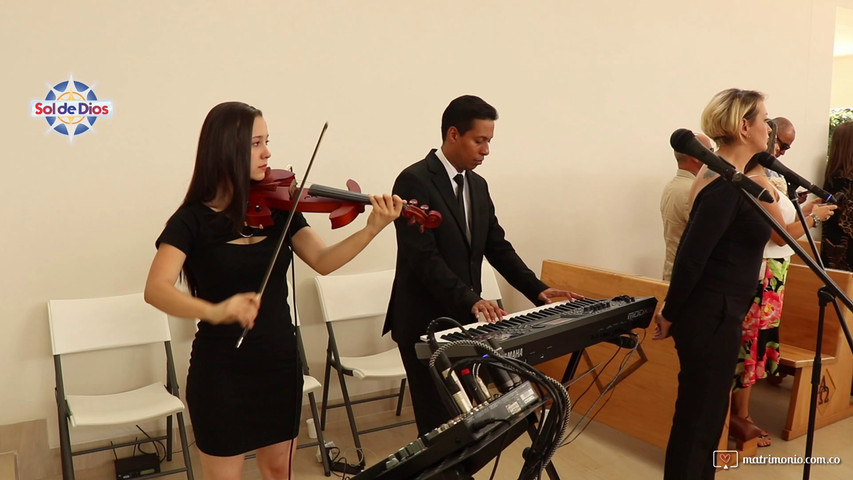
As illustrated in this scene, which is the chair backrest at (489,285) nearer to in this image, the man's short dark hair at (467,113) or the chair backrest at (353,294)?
the chair backrest at (353,294)

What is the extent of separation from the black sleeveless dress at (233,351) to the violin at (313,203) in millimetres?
55

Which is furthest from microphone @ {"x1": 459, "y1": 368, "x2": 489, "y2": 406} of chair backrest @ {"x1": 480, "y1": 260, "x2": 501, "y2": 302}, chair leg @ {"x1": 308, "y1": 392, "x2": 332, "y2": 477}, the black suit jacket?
chair backrest @ {"x1": 480, "y1": 260, "x2": 501, "y2": 302}

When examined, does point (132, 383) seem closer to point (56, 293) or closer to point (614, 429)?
point (56, 293)

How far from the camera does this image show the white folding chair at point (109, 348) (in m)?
2.86

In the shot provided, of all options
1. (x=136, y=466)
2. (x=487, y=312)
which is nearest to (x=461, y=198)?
(x=487, y=312)

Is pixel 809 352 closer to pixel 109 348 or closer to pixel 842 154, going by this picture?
pixel 842 154

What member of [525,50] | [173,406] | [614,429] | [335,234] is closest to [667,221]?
[614,429]

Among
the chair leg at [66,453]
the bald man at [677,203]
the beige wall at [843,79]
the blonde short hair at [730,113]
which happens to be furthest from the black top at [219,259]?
the beige wall at [843,79]

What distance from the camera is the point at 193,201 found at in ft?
6.27

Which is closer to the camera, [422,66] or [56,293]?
[56,293]

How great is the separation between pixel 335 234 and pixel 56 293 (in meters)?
1.40

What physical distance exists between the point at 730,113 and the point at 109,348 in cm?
282

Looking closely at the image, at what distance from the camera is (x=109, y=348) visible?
127 inches

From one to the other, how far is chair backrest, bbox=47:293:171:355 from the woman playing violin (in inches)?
56.4
